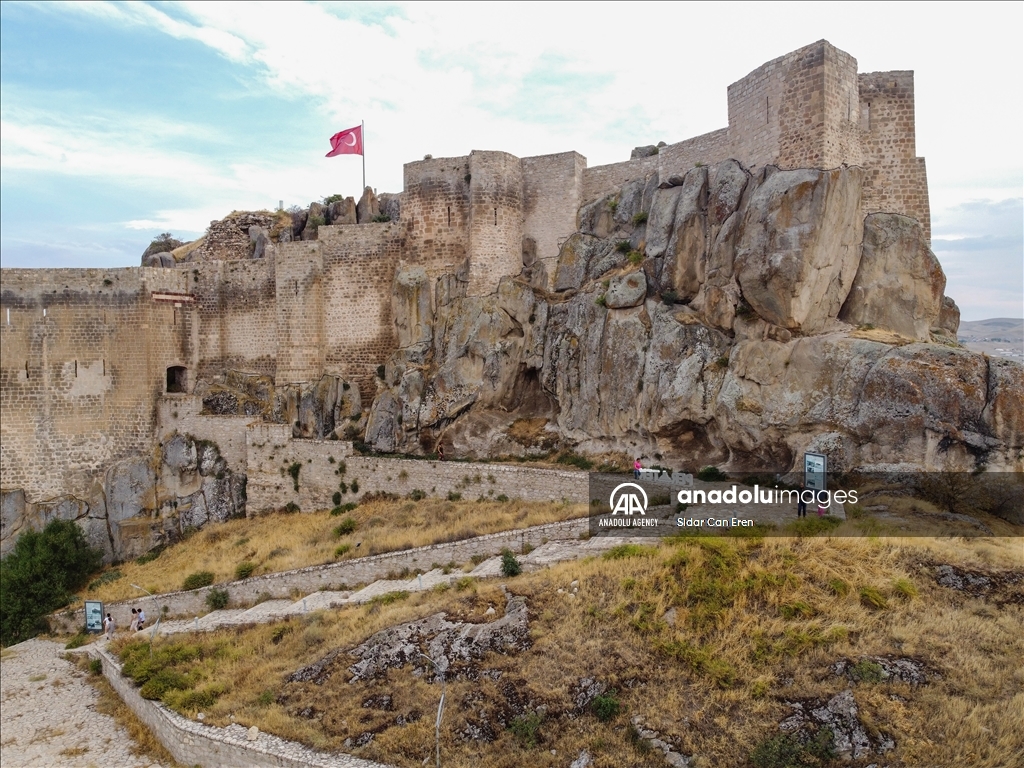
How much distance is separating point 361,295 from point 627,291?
31.5 feet

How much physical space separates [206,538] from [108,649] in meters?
5.73

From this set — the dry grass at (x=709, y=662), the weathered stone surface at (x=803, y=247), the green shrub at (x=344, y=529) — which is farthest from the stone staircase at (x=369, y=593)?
the weathered stone surface at (x=803, y=247)

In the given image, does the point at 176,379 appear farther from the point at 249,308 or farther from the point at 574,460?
the point at 574,460

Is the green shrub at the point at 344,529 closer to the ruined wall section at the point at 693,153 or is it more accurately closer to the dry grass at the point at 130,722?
the dry grass at the point at 130,722

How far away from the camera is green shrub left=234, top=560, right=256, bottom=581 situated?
18.8 meters

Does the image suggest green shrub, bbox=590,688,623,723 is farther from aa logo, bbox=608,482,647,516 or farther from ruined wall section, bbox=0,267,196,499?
ruined wall section, bbox=0,267,196,499

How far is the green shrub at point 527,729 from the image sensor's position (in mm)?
9867

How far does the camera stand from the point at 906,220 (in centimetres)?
1666

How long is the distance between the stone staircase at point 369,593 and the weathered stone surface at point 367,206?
50.9 ft

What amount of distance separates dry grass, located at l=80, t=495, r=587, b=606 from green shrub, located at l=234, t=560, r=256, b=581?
0.14m

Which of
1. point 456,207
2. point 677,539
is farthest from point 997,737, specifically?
point 456,207

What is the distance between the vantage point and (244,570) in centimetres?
1884

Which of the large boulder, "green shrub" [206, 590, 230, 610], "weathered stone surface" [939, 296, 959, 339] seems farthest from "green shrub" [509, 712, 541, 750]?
"weathered stone surface" [939, 296, 959, 339]

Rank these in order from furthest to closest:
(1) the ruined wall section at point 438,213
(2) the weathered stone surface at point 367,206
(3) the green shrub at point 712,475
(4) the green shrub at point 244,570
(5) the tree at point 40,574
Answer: (2) the weathered stone surface at point 367,206 → (1) the ruined wall section at point 438,213 → (5) the tree at point 40,574 → (4) the green shrub at point 244,570 → (3) the green shrub at point 712,475
